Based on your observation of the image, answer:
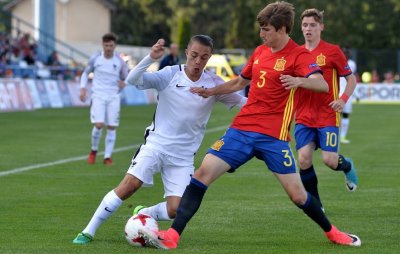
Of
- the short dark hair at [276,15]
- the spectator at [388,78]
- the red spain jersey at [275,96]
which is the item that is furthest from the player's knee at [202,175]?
the spectator at [388,78]

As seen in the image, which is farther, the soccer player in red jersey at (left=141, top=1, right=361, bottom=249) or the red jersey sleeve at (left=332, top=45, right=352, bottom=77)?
the red jersey sleeve at (left=332, top=45, right=352, bottom=77)

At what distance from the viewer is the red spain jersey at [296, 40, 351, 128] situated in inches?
477

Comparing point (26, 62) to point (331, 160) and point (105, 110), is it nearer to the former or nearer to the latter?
point (105, 110)

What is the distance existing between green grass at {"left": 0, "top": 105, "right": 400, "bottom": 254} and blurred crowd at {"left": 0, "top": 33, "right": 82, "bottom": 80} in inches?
786

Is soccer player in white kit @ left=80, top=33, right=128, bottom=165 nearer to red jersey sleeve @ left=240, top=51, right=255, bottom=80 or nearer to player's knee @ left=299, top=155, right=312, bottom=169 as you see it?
player's knee @ left=299, top=155, right=312, bottom=169

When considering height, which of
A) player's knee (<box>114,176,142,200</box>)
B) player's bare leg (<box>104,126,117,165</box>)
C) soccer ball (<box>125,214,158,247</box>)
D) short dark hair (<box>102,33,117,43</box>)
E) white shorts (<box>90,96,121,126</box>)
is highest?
short dark hair (<box>102,33,117,43</box>)

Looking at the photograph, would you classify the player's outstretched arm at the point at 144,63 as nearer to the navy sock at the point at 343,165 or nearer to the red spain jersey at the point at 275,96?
the red spain jersey at the point at 275,96

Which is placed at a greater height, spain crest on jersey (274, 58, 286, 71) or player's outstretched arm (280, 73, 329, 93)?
spain crest on jersey (274, 58, 286, 71)

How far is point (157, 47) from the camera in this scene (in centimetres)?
927

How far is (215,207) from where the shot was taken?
12.9 meters

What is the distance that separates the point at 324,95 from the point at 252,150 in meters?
2.96

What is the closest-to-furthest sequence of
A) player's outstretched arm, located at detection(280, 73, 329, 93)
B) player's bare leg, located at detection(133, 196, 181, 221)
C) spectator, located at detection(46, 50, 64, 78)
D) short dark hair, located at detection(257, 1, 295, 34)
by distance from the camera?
player's outstretched arm, located at detection(280, 73, 329, 93)
short dark hair, located at detection(257, 1, 295, 34)
player's bare leg, located at detection(133, 196, 181, 221)
spectator, located at detection(46, 50, 64, 78)

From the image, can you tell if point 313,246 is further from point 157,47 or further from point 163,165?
point 157,47

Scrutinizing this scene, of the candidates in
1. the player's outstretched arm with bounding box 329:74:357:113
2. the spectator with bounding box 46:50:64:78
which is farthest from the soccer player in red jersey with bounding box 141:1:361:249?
the spectator with bounding box 46:50:64:78
